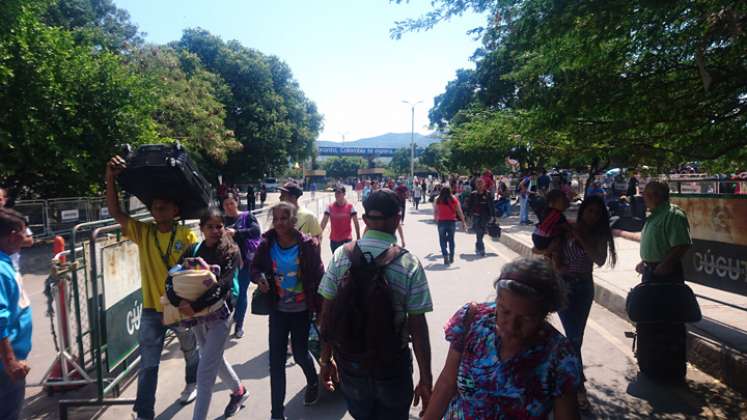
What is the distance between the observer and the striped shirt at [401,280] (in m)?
2.51

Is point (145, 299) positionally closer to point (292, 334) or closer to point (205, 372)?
point (205, 372)

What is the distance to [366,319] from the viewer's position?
2.37 metres

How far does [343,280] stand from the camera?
Answer: 8.03ft

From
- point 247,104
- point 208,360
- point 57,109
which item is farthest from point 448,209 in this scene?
point 247,104

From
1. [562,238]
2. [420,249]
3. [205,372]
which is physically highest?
[562,238]

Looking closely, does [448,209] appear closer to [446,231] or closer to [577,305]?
[446,231]

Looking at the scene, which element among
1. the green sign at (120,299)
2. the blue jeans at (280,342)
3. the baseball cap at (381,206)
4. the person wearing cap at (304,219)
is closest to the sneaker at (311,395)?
the blue jeans at (280,342)

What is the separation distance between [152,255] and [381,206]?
194 cm

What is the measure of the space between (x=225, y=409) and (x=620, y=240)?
11.2 meters

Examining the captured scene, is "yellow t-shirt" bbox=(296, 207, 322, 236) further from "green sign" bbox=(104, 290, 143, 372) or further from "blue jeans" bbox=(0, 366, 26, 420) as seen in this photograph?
"blue jeans" bbox=(0, 366, 26, 420)

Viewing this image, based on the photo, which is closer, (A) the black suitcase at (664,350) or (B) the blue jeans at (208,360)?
(B) the blue jeans at (208,360)

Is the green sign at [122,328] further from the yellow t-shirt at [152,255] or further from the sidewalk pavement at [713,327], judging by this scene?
the sidewalk pavement at [713,327]

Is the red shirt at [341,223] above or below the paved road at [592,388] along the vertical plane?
above

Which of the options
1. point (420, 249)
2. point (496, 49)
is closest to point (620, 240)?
point (420, 249)
